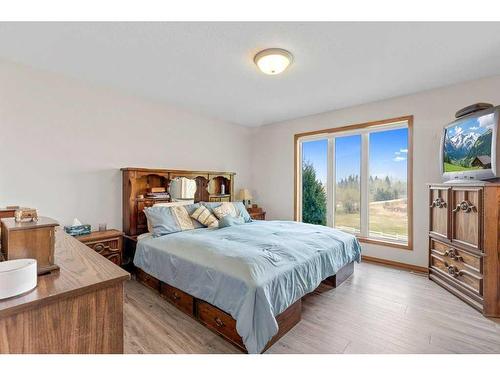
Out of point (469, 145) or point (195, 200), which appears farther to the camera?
point (195, 200)

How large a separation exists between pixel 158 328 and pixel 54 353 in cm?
136

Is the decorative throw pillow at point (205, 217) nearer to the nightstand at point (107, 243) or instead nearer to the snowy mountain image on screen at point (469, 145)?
the nightstand at point (107, 243)

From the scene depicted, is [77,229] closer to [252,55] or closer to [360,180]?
[252,55]

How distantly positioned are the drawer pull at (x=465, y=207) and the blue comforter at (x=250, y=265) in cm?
116

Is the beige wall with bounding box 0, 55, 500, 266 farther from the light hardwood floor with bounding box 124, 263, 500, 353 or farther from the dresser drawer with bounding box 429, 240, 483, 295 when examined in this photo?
the light hardwood floor with bounding box 124, 263, 500, 353

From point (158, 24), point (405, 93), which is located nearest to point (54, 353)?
point (158, 24)

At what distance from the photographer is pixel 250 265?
188 cm

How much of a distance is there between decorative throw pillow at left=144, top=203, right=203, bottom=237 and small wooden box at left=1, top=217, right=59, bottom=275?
1867 millimetres

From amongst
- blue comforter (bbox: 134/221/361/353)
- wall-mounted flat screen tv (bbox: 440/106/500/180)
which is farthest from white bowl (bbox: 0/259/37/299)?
wall-mounted flat screen tv (bbox: 440/106/500/180)

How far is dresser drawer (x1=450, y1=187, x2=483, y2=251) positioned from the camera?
7.88ft

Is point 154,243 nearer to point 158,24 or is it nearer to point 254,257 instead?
point 254,257

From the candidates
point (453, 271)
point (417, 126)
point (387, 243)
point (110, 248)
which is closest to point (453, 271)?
point (453, 271)

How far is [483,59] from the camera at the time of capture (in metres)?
2.46

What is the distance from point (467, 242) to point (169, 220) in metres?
3.37
